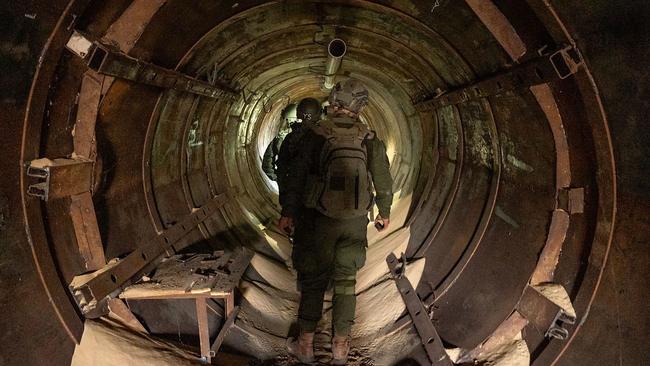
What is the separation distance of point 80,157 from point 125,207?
0.93m

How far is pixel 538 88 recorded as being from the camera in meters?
2.43

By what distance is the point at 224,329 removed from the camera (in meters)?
3.66

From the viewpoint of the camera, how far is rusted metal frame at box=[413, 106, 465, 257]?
445cm

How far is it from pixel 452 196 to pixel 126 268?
3486 millimetres

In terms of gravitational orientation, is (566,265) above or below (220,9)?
below

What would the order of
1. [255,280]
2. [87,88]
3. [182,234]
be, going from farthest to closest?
[255,280], [182,234], [87,88]

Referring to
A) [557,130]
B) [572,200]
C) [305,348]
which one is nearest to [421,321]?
[305,348]

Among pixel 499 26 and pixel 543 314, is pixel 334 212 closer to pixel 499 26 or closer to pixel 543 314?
pixel 543 314

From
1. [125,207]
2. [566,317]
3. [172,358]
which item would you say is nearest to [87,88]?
[125,207]

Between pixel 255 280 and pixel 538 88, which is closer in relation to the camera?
pixel 538 88

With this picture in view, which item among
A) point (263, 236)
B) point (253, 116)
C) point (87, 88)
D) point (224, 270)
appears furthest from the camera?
point (253, 116)

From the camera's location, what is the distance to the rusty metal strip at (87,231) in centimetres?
250

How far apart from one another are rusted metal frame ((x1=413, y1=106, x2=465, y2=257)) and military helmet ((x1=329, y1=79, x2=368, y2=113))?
1.32 meters

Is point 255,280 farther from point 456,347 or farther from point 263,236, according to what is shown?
point 456,347
